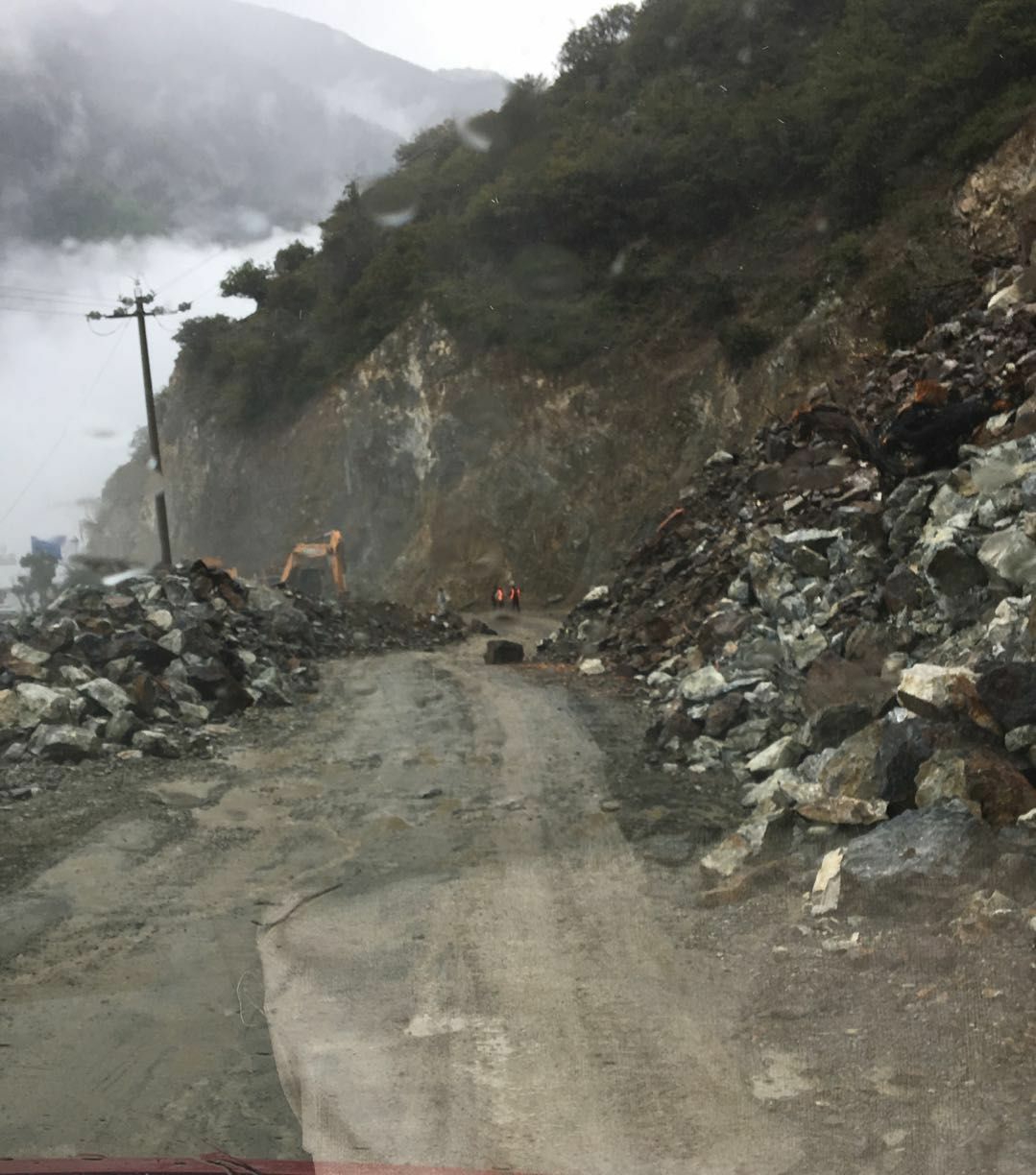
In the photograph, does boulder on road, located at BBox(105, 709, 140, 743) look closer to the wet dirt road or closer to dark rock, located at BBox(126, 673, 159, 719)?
dark rock, located at BBox(126, 673, 159, 719)

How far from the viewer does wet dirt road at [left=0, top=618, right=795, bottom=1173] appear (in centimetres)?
375

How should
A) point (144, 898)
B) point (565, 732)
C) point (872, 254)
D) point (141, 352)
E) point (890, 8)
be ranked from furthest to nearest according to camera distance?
point (890, 8) → point (141, 352) → point (872, 254) → point (565, 732) → point (144, 898)

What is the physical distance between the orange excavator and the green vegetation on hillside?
34.6 ft

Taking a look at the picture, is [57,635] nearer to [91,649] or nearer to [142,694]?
[91,649]

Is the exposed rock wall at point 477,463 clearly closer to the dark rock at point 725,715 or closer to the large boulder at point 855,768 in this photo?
the dark rock at point 725,715

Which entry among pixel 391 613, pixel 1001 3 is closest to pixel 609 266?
pixel 1001 3

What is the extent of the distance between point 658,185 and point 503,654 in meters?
23.0

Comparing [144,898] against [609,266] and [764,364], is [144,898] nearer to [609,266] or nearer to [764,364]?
[764,364]

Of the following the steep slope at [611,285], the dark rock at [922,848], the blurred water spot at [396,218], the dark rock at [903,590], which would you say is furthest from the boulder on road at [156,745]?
the blurred water spot at [396,218]

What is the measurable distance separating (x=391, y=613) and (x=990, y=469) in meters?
16.1

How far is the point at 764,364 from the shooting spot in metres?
30.9

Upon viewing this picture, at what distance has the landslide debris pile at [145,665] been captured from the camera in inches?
412

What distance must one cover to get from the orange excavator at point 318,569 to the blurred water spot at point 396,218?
848 inches

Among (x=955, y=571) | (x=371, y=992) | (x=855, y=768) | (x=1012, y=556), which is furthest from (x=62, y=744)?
(x=1012, y=556)
